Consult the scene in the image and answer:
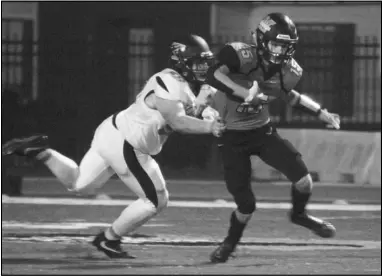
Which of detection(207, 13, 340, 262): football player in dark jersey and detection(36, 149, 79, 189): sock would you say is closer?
detection(207, 13, 340, 262): football player in dark jersey

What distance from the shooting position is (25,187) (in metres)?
18.9

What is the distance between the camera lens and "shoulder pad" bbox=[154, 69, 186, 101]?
34.8 feet

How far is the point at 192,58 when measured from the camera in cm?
1057

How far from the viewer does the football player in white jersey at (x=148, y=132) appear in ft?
34.7

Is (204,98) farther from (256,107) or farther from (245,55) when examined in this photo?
(245,55)

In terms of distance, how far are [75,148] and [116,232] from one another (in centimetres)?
1102

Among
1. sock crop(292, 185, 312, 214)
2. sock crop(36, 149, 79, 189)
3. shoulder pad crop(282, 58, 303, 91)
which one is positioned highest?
shoulder pad crop(282, 58, 303, 91)

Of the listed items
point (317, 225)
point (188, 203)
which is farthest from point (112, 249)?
point (188, 203)

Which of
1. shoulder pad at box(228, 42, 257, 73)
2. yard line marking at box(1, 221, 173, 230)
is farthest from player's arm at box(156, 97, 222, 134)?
yard line marking at box(1, 221, 173, 230)

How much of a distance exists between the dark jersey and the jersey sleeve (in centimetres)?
28

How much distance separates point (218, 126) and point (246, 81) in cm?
60

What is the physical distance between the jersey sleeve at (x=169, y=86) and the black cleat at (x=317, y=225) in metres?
1.50

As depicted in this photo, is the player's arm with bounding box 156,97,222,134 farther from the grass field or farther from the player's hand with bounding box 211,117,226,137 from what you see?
the grass field

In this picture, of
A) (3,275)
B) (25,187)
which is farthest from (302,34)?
(3,275)
